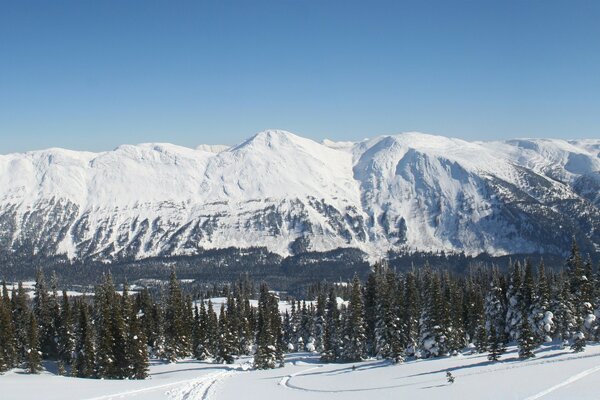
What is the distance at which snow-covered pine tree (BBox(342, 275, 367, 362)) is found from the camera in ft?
339

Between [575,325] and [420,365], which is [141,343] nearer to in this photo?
[420,365]

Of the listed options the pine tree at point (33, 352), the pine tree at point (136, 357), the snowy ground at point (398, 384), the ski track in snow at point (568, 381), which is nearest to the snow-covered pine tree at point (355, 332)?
the snowy ground at point (398, 384)

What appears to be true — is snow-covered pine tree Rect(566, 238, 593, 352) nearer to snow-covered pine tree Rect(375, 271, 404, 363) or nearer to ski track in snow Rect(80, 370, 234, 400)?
snow-covered pine tree Rect(375, 271, 404, 363)

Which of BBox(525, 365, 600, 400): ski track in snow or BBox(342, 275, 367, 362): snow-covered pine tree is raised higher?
BBox(525, 365, 600, 400): ski track in snow

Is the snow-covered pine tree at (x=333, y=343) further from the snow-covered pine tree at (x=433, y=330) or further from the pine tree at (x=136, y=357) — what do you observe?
the pine tree at (x=136, y=357)

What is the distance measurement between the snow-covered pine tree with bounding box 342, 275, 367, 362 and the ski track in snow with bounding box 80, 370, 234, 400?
3191 centimetres

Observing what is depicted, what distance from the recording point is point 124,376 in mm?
84250

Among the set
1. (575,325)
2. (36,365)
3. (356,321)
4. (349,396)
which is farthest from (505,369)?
(36,365)

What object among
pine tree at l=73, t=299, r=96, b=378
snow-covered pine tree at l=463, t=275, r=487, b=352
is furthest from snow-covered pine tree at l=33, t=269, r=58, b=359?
snow-covered pine tree at l=463, t=275, r=487, b=352

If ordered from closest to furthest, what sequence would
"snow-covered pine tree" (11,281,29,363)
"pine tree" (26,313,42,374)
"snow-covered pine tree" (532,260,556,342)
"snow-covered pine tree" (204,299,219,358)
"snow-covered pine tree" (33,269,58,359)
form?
"snow-covered pine tree" (532,260,556,342)
"pine tree" (26,313,42,374)
"snow-covered pine tree" (11,281,29,363)
"snow-covered pine tree" (204,299,219,358)
"snow-covered pine tree" (33,269,58,359)

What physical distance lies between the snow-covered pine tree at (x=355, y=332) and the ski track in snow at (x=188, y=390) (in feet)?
105

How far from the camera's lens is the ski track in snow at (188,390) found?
5362 centimetres

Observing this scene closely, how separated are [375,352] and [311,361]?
41.1 feet

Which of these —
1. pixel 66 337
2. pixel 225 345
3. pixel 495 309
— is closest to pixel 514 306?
pixel 495 309
